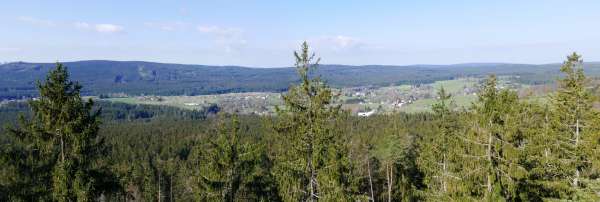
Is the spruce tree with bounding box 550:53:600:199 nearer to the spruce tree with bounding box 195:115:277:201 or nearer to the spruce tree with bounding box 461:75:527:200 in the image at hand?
the spruce tree with bounding box 461:75:527:200

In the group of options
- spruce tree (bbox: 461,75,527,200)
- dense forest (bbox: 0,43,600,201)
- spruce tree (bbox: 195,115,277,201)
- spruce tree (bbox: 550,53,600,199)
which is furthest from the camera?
spruce tree (bbox: 195,115,277,201)

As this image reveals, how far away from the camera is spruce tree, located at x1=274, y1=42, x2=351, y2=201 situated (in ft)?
66.3

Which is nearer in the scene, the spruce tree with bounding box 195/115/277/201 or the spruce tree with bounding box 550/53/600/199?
the spruce tree with bounding box 550/53/600/199

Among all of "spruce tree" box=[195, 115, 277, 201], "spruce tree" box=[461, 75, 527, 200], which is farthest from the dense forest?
"spruce tree" box=[195, 115, 277, 201]

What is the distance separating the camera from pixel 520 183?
18172 millimetres

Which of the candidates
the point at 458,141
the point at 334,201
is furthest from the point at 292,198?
the point at 458,141

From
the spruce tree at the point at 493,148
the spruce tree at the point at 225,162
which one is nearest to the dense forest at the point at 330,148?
the spruce tree at the point at 493,148

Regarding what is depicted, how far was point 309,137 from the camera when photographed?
20.6m

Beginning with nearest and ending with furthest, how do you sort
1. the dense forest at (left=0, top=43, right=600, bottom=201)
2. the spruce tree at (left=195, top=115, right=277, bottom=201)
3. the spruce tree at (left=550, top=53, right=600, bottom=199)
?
the dense forest at (left=0, top=43, right=600, bottom=201)
the spruce tree at (left=550, top=53, right=600, bottom=199)
the spruce tree at (left=195, top=115, right=277, bottom=201)

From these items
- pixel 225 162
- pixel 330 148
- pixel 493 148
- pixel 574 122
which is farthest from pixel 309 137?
pixel 574 122

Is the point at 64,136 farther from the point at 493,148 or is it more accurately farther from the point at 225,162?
the point at 493,148

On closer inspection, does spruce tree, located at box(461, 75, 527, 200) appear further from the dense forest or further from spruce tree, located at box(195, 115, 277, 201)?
spruce tree, located at box(195, 115, 277, 201)

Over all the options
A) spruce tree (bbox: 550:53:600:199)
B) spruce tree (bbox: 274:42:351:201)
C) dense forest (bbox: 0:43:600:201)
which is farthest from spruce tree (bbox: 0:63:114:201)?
spruce tree (bbox: 550:53:600:199)

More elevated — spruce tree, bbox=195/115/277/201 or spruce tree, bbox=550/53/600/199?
spruce tree, bbox=550/53/600/199
